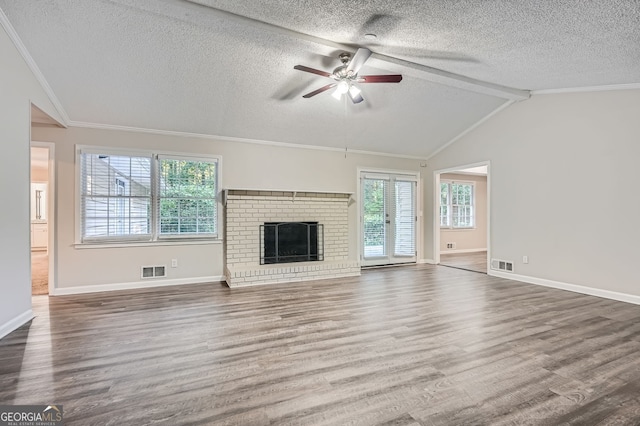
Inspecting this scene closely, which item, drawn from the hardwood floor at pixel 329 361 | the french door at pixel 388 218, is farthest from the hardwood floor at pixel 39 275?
the french door at pixel 388 218

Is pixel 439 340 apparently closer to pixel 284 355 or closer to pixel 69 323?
pixel 284 355

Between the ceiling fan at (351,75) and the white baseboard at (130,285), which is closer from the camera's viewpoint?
the ceiling fan at (351,75)

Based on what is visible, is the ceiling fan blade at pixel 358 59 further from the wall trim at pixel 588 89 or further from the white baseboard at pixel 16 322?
the white baseboard at pixel 16 322

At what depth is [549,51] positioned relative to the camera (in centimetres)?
327

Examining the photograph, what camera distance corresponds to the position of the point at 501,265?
5590 millimetres

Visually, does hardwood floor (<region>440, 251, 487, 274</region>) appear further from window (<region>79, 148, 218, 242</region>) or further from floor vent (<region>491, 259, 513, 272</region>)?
window (<region>79, 148, 218, 242</region>)

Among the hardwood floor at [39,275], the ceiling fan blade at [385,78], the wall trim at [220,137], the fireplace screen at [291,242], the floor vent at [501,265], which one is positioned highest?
the ceiling fan blade at [385,78]

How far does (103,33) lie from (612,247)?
6645mm

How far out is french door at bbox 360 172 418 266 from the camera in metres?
6.62

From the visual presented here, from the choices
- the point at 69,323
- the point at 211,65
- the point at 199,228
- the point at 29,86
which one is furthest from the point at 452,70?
the point at 69,323

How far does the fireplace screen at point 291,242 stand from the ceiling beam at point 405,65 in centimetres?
308

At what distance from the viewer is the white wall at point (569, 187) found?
13.4 ft

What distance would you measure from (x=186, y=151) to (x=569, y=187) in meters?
6.02

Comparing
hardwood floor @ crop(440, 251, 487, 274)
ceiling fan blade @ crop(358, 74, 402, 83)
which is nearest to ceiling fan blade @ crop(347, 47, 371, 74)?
ceiling fan blade @ crop(358, 74, 402, 83)
